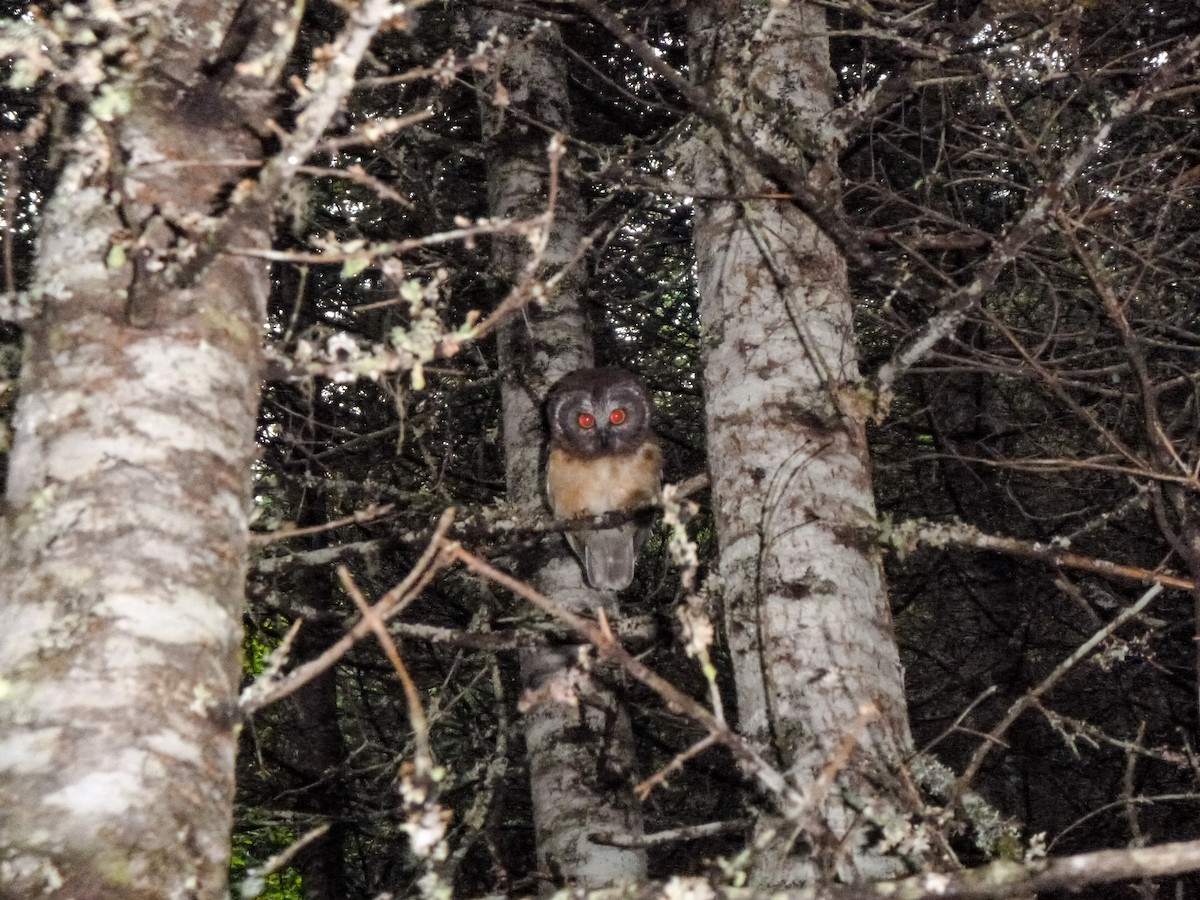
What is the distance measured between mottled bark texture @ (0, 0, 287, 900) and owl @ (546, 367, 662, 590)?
3.80 m

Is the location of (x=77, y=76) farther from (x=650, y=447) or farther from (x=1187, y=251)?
(x=1187, y=251)

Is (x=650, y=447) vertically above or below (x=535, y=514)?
above

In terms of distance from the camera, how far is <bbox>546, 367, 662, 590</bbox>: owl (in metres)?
5.97

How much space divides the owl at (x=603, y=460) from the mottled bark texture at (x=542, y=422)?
16 cm

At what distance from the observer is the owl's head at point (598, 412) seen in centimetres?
593

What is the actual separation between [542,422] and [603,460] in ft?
2.21

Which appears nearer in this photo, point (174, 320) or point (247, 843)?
point (174, 320)

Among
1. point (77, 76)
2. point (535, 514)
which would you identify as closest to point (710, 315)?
point (535, 514)

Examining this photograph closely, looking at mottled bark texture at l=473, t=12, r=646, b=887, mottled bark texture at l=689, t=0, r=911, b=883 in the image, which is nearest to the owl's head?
mottled bark texture at l=473, t=12, r=646, b=887

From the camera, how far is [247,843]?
23.4 ft

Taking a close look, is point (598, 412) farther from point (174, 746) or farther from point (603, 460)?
point (174, 746)

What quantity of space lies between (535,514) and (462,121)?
355 cm

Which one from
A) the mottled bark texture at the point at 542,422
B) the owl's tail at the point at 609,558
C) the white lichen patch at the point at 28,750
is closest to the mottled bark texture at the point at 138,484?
the white lichen patch at the point at 28,750

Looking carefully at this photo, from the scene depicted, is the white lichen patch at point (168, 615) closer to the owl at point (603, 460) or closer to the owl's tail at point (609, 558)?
the owl at point (603, 460)
